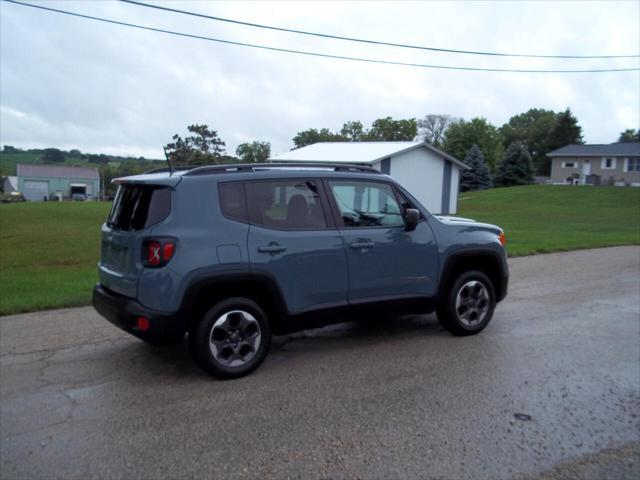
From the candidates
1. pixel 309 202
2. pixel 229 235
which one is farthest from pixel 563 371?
pixel 229 235

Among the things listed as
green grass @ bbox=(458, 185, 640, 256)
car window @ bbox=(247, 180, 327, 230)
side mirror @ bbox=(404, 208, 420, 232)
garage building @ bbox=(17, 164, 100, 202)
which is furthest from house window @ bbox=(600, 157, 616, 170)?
garage building @ bbox=(17, 164, 100, 202)

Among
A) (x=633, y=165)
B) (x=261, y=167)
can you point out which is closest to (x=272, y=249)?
(x=261, y=167)

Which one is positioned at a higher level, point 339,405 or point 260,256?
point 260,256

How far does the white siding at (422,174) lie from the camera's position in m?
31.3

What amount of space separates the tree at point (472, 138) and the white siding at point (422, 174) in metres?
57.2

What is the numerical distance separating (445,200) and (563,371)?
29.6m

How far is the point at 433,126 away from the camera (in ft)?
337

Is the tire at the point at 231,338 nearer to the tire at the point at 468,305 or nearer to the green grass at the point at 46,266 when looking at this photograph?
the tire at the point at 468,305

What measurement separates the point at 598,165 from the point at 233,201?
219 ft

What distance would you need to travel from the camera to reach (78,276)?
11117 mm

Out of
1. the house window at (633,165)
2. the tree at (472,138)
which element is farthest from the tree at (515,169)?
the tree at (472,138)

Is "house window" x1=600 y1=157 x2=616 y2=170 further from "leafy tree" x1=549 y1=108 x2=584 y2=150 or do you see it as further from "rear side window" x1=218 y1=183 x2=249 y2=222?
"rear side window" x1=218 y1=183 x2=249 y2=222

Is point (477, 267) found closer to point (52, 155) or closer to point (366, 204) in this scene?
point (366, 204)

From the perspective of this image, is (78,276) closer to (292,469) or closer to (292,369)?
(292,369)
